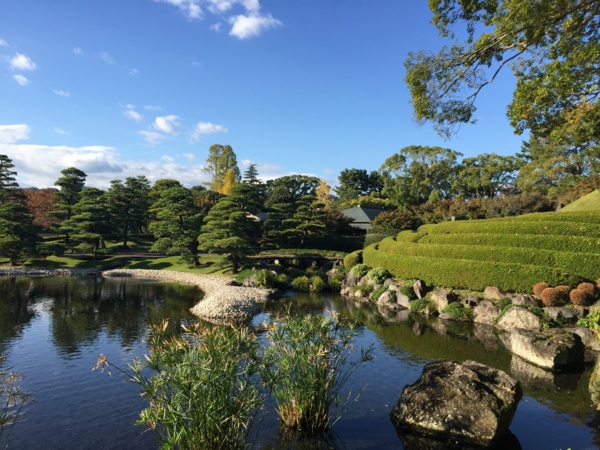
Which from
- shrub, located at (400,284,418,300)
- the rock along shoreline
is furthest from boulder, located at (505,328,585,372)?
the rock along shoreline

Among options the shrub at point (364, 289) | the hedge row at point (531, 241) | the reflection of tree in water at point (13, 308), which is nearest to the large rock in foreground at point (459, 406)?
the hedge row at point (531, 241)

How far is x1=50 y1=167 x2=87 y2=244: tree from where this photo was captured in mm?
50969

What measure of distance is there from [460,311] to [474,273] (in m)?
2.95

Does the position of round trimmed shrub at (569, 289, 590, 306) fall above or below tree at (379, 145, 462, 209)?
below

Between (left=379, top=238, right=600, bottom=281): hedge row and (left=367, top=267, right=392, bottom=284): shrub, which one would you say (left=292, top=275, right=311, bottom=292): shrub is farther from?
(left=379, top=238, right=600, bottom=281): hedge row

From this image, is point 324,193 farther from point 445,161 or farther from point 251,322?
point 251,322

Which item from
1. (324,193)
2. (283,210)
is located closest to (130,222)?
(283,210)

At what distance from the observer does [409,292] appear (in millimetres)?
26203

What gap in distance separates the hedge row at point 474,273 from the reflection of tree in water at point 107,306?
1564 centimetres

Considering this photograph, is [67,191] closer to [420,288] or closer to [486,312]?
[420,288]

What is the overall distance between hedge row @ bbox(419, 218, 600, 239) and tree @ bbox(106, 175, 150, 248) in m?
40.1

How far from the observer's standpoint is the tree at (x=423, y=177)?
69875mm

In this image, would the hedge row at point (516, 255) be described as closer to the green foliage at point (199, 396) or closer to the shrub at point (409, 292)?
A: the shrub at point (409, 292)

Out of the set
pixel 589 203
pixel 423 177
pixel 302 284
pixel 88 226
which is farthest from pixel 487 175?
pixel 88 226
